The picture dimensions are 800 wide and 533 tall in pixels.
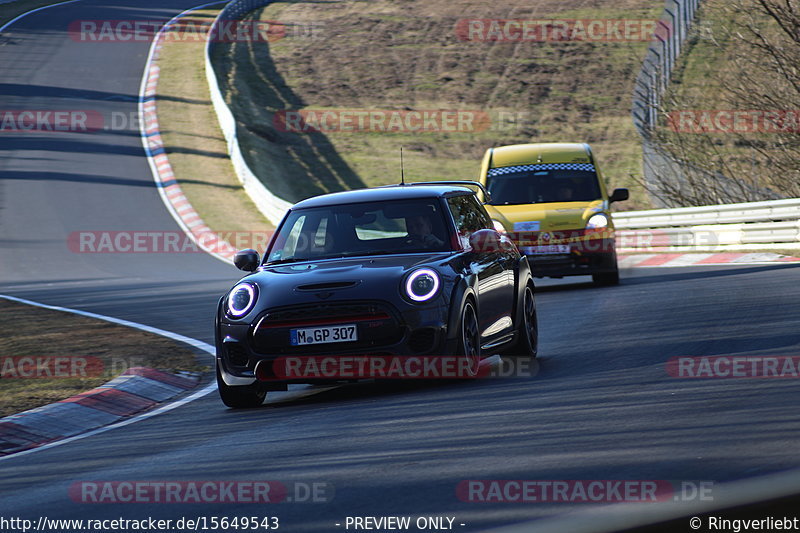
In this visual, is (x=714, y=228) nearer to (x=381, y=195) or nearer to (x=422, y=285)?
(x=381, y=195)

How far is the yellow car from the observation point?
1759 centimetres

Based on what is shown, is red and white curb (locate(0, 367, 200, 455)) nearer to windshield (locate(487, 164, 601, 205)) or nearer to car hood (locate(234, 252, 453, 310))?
car hood (locate(234, 252, 453, 310))

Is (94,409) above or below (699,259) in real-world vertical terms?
above

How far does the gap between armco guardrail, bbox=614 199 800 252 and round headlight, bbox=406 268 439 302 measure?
47.3ft

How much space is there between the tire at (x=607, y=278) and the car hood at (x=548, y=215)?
92 cm

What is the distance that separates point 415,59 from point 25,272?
111 feet

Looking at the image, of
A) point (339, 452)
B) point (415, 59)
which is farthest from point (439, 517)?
point (415, 59)

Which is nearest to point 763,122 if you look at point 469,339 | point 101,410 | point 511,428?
point 469,339

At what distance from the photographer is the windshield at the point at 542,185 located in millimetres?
18578

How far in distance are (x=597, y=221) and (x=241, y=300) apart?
9.47m

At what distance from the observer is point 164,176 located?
3672 cm

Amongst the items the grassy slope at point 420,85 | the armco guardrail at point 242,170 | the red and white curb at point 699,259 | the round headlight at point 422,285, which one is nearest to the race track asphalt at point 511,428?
the round headlight at point 422,285

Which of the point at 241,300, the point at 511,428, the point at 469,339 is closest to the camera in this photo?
the point at 511,428

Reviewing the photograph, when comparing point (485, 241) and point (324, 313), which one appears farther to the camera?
point (485, 241)
